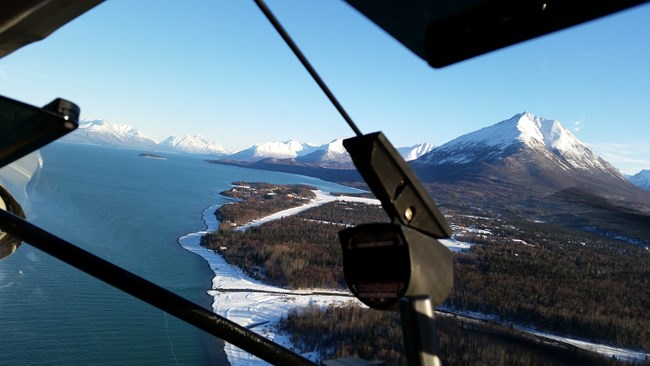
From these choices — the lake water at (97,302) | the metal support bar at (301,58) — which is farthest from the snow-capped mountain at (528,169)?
the metal support bar at (301,58)

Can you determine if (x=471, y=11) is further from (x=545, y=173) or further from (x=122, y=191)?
(x=545, y=173)

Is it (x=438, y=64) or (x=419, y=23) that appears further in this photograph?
(x=438, y=64)

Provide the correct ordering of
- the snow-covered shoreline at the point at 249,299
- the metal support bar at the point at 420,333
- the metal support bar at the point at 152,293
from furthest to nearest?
1. the snow-covered shoreline at the point at 249,299
2. the metal support bar at the point at 152,293
3. the metal support bar at the point at 420,333

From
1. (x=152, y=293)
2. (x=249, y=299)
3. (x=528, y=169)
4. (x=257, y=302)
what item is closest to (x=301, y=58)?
(x=152, y=293)

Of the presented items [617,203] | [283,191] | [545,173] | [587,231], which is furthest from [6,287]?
[545,173]

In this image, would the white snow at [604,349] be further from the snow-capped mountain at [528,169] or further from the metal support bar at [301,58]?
the snow-capped mountain at [528,169]

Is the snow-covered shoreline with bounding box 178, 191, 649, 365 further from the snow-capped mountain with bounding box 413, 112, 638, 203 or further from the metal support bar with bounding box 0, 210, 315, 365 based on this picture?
the snow-capped mountain with bounding box 413, 112, 638, 203

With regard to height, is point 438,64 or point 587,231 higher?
point 438,64

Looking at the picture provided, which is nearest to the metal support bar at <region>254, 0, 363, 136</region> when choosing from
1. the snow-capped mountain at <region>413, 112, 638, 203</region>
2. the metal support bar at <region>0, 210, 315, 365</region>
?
the metal support bar at <region>0, 210, 315, 365</region>
